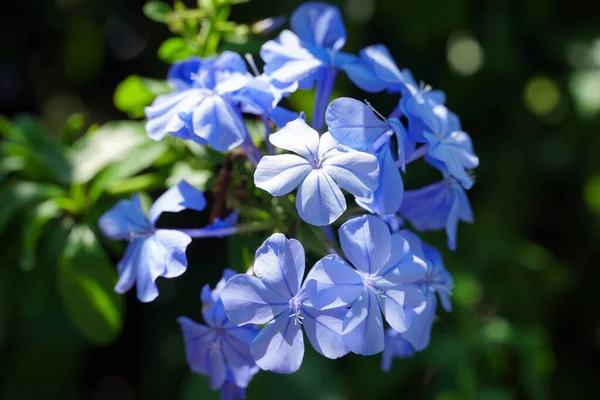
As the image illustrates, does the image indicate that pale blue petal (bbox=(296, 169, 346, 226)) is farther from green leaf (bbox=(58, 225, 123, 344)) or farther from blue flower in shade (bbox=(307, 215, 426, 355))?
green leaf (bbox=(58, 225, 123, 344))

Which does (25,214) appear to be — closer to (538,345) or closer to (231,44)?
A: (231,44)

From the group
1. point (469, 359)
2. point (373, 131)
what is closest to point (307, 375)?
point (469, 359)

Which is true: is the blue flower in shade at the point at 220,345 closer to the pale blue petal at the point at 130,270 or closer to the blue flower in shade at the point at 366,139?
the pale blue petal at the point at 130,270

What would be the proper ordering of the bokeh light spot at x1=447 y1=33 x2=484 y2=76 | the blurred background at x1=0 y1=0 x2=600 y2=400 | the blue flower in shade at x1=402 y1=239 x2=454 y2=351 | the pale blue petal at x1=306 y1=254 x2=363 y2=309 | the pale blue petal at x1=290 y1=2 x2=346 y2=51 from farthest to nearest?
the bokeh light spot at x1=447 y1=33 x2=484 y2=76, the blurred background at x1=0 y1=0 x2=600 y2=400, the pale blue petal at x1=290 y1=2 x2=346 y2=51, the blue flower in shade at x1=402 y1=239 x2=454 y2=351, the pale blue petal at x1=306 y1=254 x2=363 y2=309

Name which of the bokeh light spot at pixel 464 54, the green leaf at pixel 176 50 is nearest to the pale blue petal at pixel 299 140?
the green leaf at pixel 176 50

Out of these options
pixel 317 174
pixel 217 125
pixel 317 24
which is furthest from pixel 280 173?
pixel 317 24

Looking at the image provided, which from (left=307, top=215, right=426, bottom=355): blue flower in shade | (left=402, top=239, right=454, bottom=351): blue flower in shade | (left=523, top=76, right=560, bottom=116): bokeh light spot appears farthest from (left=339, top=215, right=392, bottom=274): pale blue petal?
(left=523, top=76, right=560, bottom=116): bokeh light spot

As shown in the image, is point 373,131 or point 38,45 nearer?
point 373,131

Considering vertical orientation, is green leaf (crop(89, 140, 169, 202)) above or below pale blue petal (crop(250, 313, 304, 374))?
below
